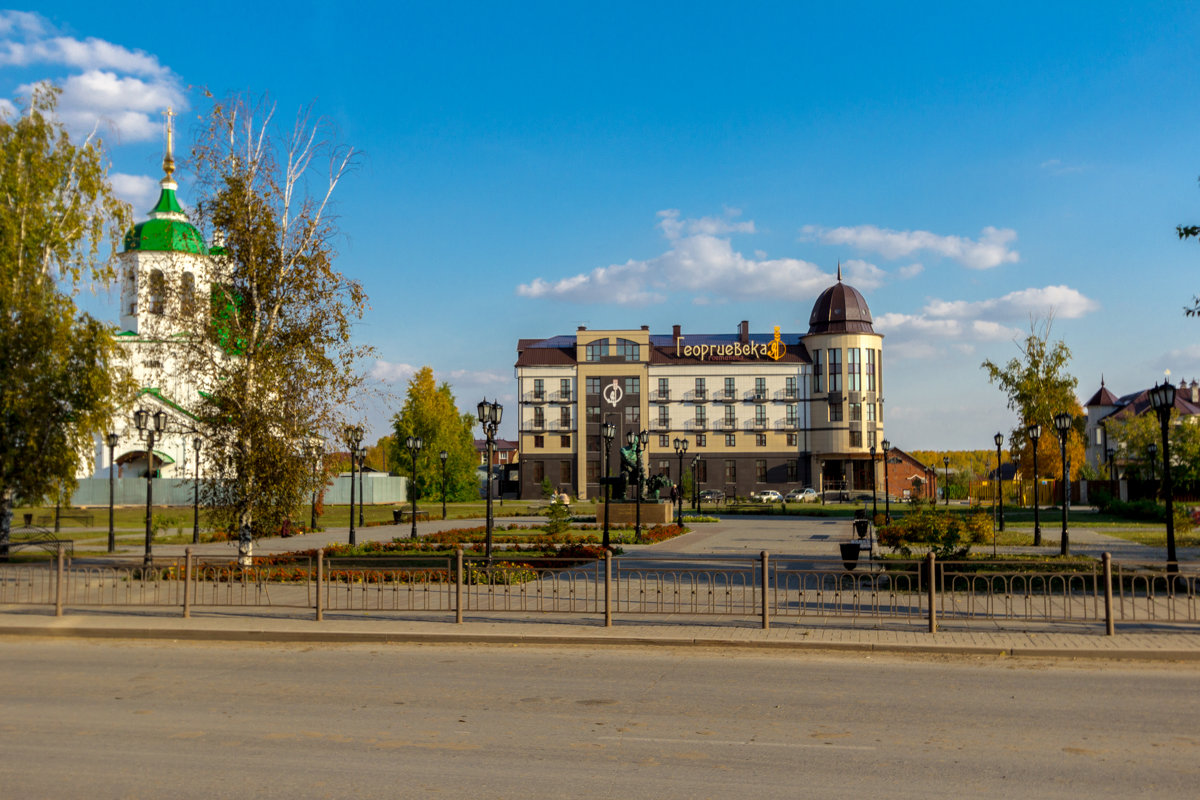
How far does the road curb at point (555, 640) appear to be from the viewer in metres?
12.1

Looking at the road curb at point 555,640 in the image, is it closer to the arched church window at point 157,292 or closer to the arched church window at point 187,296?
the arched church window at point 187,296

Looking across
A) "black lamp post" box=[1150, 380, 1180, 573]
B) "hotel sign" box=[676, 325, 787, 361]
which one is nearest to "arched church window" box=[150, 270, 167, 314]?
"black lamp post" box=[1150, 380, 1180, 573]

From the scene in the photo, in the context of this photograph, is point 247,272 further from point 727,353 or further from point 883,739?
point 727,353

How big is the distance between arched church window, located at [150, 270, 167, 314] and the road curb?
911cm

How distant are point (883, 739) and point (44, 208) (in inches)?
1173

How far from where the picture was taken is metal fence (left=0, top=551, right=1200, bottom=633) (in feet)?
47.7

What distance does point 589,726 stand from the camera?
8.38 metres

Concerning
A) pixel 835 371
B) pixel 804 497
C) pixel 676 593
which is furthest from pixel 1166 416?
pixel 835 371

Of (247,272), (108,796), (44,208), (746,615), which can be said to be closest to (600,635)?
(746,615)

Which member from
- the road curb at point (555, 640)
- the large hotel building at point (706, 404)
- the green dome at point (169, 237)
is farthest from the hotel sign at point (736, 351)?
the road curb at point (555, 640)

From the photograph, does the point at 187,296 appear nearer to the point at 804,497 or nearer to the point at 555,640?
the point at 555,640

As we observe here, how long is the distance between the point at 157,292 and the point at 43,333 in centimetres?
827

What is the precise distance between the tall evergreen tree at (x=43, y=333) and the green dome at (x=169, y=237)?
2516mm

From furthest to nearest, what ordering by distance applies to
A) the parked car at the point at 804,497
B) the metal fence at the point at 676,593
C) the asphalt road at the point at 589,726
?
the parked car at the point at 804,497
the metal fence at the point at 676,593
the asphalt road at the point at 589,726
